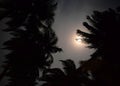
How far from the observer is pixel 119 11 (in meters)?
14.7

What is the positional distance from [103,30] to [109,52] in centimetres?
188

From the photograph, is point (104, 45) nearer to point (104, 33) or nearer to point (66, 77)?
point (104, 33)

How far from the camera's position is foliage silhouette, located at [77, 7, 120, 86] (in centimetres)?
1225

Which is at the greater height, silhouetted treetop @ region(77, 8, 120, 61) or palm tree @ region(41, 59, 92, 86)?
silhouetted treetop @ region(77, 8, 120, 61)

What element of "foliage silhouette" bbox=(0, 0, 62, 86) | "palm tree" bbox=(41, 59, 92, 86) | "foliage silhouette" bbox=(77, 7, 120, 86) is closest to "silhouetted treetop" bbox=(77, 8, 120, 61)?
"foliage silhouette" bbox=(77, 7, 120, 86)

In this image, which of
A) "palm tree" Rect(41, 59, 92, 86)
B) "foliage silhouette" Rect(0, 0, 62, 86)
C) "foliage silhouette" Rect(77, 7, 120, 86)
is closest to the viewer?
"foliage silhouette" Rect(77, 7, 120, 86)

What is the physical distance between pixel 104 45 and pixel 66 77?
3.05 meters

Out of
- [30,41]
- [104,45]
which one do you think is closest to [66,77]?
[104,45]

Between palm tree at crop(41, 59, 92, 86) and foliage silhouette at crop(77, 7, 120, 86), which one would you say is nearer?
foliage silhouette at crop(77, 7, 120, 86)

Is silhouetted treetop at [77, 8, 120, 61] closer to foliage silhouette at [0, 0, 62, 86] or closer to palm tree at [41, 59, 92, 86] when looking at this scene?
palm tree at [41, 59, 92, 86]

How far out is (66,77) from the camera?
13.5 m

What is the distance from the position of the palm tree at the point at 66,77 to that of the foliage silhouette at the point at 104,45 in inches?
21.4

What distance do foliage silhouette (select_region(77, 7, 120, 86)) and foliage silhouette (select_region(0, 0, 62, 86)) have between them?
4001 millimetres

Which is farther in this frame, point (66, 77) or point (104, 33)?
point (104, 33)
